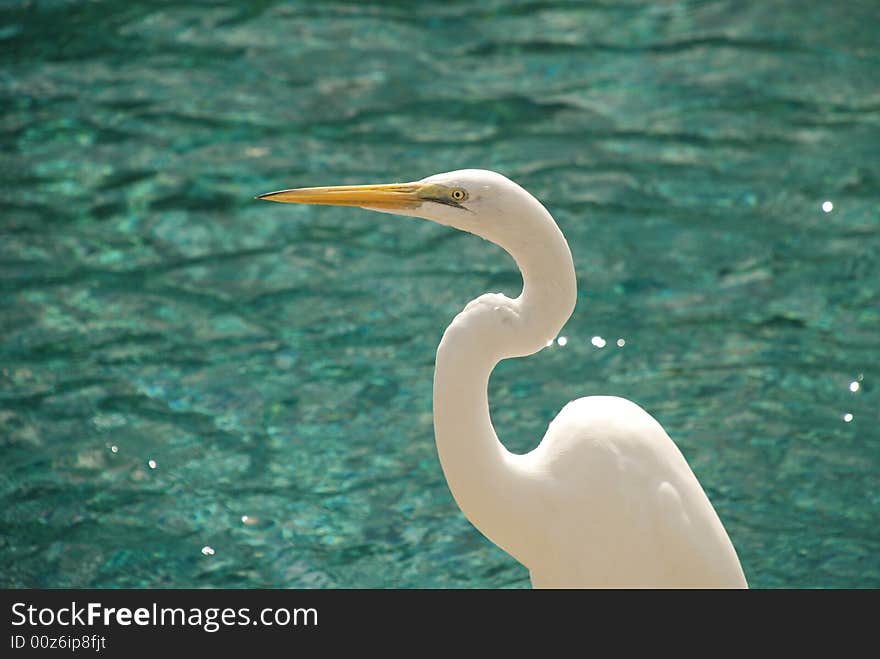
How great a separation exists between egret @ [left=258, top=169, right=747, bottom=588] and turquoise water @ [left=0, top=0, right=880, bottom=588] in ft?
3.72

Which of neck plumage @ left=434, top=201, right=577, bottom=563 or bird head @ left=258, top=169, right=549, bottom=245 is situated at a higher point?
bird head @ left=258, top=169, right=549, bottom=245

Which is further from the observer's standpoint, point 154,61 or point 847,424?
point 154,61

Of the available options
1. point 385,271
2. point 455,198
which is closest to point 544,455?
point 455,198

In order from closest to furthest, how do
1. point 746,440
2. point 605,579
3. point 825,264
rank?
point 605,579
point 746,440
point 825,264

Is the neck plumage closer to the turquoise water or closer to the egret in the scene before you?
the egret

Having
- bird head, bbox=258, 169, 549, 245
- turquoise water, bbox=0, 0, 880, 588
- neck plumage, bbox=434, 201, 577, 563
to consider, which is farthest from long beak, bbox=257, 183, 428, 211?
turquoise water, bbox=0, 0, 880, 588

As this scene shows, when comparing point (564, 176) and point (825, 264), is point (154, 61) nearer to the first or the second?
point (564, 176)

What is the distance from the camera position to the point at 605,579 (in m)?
3.22

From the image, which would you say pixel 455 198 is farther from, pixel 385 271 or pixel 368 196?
pixel 385 271

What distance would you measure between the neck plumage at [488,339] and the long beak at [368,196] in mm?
226

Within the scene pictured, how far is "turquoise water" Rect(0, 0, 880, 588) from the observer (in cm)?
457
